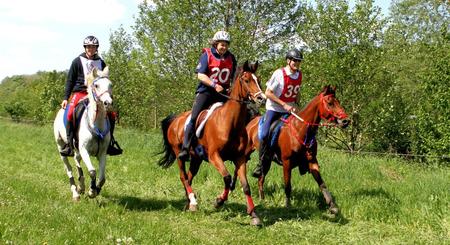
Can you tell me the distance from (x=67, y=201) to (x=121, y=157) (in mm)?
6177

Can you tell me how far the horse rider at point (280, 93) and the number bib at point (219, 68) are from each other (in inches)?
33.3

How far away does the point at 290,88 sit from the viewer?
9.04 metres

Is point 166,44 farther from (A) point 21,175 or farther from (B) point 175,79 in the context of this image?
(A) point 21,175

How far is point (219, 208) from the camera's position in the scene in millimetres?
8875

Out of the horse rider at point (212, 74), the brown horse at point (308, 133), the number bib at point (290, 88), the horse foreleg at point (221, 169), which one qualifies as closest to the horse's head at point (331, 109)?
the brown horse at point (308, 133)

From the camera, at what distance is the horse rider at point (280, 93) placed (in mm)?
8703

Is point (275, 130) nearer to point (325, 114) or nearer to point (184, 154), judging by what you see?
point (325, 114)

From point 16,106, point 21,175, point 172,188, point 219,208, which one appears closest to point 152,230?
point 219,208

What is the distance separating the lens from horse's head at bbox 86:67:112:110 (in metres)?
7.86

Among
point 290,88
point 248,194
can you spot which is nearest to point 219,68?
point 290,88

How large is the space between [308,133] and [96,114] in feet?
12.7

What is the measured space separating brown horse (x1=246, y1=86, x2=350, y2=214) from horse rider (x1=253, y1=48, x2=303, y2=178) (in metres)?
0.31

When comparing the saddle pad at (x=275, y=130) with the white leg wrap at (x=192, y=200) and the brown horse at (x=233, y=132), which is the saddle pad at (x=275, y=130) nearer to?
the brown horse at (x=233, y=132)

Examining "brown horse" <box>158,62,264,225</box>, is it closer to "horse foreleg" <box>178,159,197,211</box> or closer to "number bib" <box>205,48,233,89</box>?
"horse foreleg" <box>178,159,197,211</box>
